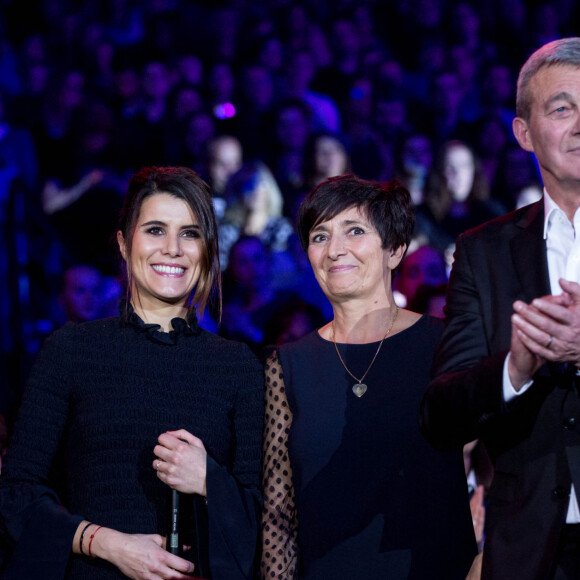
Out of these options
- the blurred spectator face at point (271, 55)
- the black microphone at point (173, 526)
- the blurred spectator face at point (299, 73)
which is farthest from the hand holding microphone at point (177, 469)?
the blurred spectator face at point (271, 55)

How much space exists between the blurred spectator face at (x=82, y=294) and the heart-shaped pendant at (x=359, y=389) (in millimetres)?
2423

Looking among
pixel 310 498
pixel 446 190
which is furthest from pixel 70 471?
pixel 446 190

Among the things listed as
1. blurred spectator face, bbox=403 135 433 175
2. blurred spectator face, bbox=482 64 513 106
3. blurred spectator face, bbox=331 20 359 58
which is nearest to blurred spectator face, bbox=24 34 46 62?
blurred spectator face, bbox=331 20 359 58

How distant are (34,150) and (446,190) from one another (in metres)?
2.70

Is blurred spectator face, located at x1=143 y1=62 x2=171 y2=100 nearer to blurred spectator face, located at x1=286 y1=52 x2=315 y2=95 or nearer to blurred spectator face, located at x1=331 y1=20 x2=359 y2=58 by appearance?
blurred spectator face, located at x1=286 y1=52 x2=315 y2=95

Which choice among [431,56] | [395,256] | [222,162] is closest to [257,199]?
[222,162]

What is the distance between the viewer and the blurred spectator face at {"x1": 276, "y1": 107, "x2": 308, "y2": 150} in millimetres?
5238

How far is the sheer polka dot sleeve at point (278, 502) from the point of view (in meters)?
2.26

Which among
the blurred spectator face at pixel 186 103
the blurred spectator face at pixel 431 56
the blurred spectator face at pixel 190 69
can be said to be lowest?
the blurred spectator face at pixel 186 103

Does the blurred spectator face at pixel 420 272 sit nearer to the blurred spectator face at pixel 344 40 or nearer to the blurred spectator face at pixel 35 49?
the blurred spectator face at pixel 344 40

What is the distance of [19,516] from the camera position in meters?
1.97

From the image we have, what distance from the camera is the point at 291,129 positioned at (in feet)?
17.3

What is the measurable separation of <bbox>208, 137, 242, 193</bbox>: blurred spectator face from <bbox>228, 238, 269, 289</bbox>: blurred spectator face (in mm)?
523

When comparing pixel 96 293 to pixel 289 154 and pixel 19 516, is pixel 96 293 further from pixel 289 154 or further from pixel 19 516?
pixel 19 516
